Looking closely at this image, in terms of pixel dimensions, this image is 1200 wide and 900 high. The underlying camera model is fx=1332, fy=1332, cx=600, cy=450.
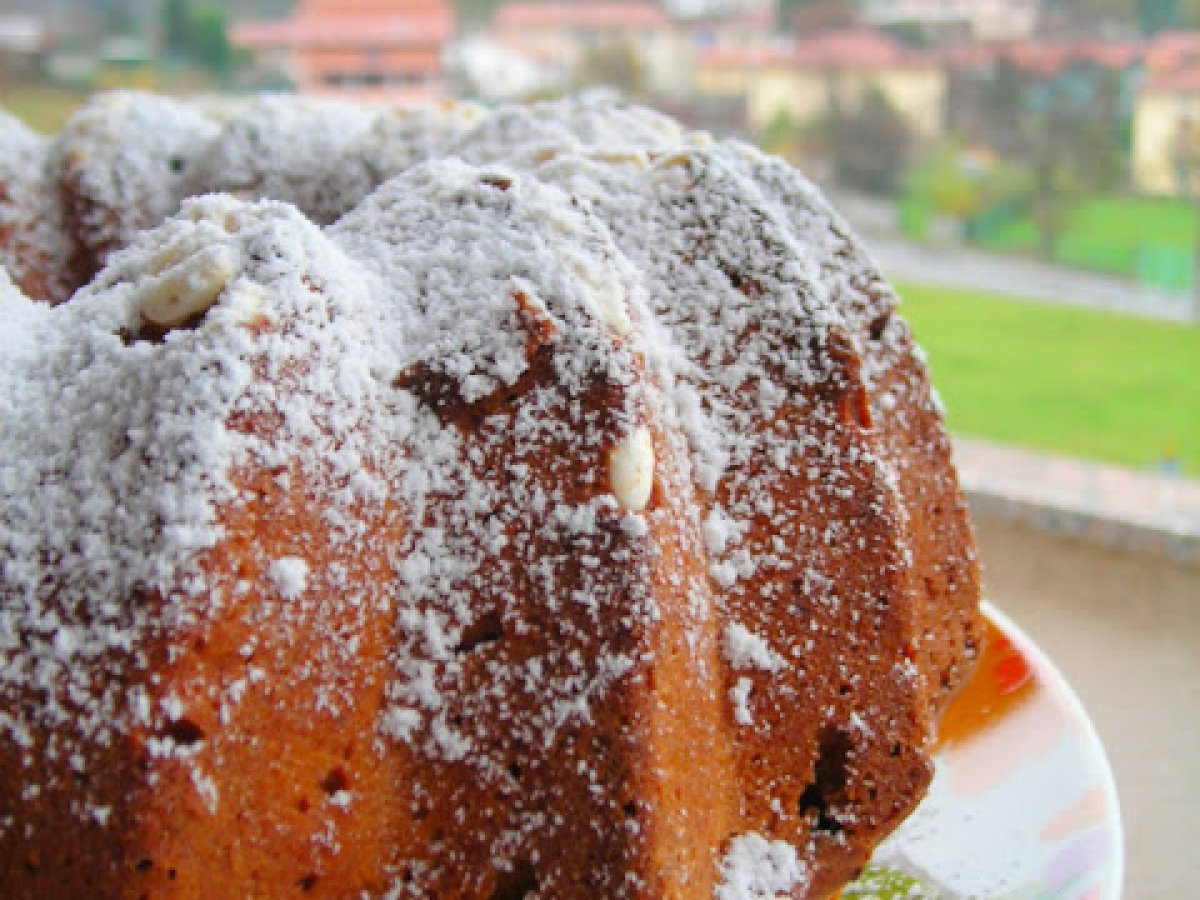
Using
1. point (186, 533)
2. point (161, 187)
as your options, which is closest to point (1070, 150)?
point (161, 187)

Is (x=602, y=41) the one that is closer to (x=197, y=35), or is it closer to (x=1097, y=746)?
(x=197, y=35)

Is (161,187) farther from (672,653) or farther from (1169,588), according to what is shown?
(1169,588)

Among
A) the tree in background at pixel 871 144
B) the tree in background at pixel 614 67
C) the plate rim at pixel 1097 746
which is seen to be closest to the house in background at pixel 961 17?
the tree in background at pixel 871 144

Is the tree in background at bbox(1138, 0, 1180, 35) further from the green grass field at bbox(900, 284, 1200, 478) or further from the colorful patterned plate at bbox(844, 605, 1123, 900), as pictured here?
the colorful patterned plate at bbox(844, 605, 1123, 900)

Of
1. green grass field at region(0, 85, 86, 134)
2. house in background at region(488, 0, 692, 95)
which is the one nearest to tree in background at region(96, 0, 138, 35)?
green grass field at region(0, 85, 86, 134)

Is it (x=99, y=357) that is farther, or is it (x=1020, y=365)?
(x=1020, y=365)

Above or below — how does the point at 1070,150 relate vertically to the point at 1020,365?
above

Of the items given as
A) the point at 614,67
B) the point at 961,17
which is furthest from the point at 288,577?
the point at 961,17
